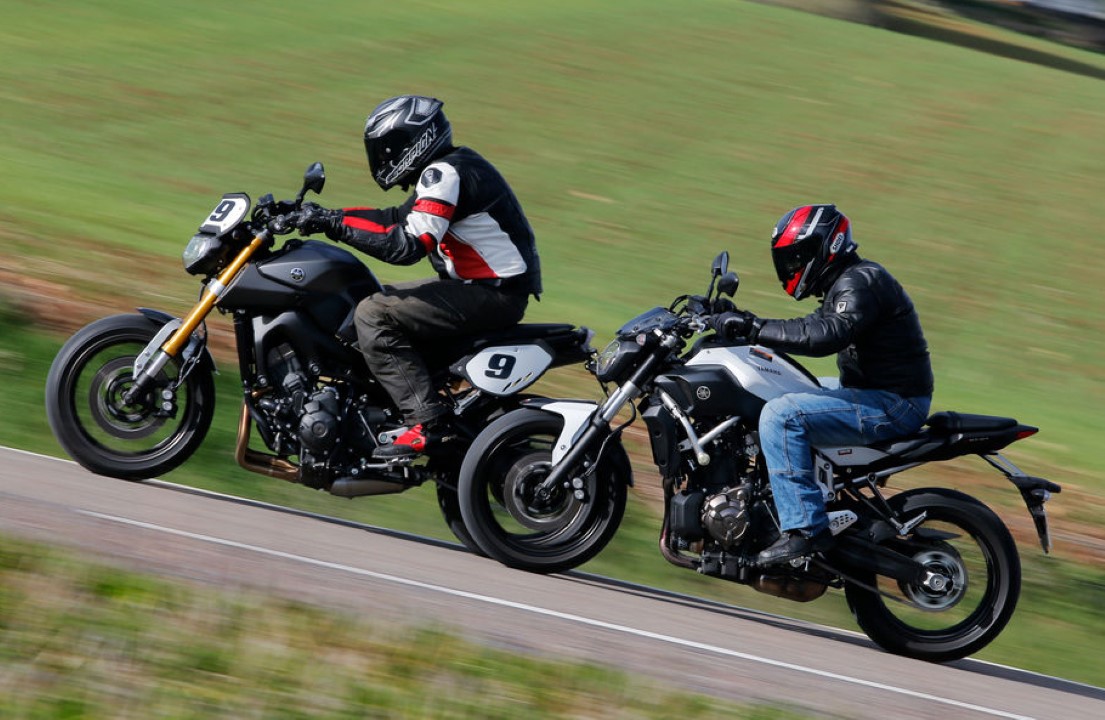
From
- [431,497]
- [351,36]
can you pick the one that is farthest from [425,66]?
[431,497]

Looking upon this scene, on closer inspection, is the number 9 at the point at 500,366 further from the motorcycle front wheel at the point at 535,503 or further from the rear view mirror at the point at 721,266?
the rear view mirror at the point at 721,266

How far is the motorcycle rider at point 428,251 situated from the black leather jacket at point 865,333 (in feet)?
4.58

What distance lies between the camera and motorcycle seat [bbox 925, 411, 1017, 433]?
6.48m

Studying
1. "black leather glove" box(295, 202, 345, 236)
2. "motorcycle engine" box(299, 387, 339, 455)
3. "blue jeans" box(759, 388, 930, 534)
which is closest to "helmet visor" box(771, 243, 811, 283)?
"blue jeans" box(759, 388, 930, 534)

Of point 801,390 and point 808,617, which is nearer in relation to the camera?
point 801,390

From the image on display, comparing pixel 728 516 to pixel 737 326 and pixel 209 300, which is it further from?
pixel 209 300

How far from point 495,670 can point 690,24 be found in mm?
28711

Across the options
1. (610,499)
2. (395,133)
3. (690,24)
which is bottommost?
(610,499)

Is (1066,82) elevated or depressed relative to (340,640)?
elevated

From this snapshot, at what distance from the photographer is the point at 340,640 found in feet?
16.3

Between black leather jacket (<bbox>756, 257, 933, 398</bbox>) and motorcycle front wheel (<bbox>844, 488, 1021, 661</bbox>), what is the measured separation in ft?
1.82

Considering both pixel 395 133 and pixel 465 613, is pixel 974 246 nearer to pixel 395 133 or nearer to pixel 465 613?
pixel 395 133

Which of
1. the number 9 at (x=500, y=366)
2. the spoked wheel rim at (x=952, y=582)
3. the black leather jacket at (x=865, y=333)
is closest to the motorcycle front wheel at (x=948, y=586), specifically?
the spoked wheel rim at (x=952, y=582)

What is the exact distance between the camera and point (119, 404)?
6949 mm
